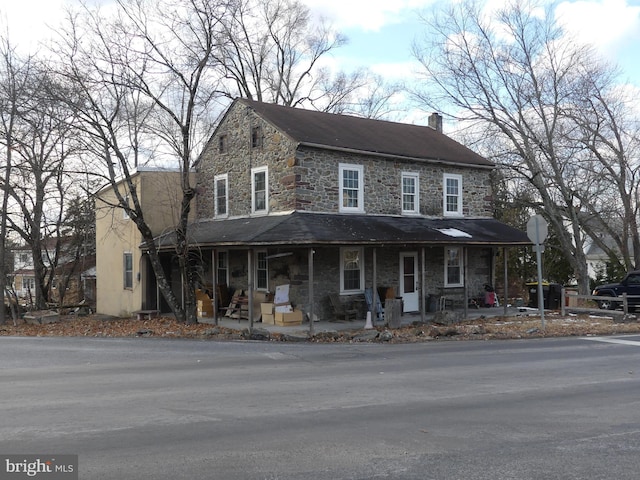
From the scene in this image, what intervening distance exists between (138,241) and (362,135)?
9330mm

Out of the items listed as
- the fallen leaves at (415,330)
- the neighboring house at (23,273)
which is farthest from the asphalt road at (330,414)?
the neighboring house at (23,273)

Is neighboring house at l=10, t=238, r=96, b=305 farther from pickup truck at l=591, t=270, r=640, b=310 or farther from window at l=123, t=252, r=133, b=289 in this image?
pickup truck at l=591, t=270, r=640, b=310

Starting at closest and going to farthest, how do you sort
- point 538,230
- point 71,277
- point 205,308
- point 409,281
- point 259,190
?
1. point 538,230
2. point 259,190
3. point 205,308
4. point 409,281
5. point 71,277

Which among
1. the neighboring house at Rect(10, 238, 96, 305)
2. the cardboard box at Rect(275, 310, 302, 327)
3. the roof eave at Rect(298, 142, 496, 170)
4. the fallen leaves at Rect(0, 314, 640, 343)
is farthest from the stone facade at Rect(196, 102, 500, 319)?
the neighboring house at Rect(10, 238, 96, 305)

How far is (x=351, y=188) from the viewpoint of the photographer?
1970 centimetres

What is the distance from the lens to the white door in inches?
811

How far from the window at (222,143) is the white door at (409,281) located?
7734mm

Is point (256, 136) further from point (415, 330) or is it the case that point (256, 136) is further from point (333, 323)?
point (415, 330)

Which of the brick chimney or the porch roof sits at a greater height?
the brick chimney

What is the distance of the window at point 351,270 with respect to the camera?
1902 cm

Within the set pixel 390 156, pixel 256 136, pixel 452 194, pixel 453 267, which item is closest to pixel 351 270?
pixel 390 156

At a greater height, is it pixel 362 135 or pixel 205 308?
pixel 362 135

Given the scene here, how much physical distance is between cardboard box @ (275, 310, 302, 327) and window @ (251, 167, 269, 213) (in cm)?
401

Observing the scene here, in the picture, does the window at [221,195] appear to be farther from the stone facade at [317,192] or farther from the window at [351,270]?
the window at [351,270]
